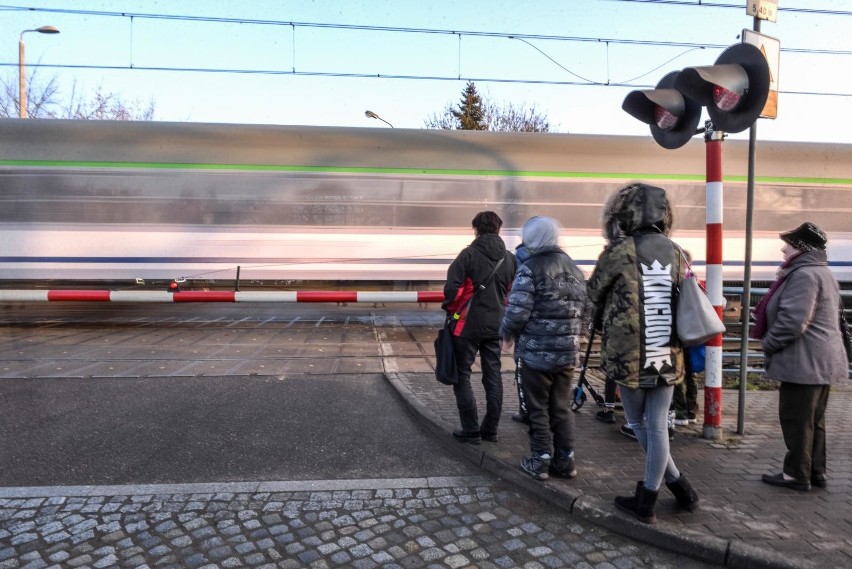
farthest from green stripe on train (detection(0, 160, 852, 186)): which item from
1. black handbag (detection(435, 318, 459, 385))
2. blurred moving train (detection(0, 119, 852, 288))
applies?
black handbag (detection(435, 318, 459, 385))

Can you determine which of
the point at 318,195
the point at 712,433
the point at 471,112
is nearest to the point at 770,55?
the point at 712,433

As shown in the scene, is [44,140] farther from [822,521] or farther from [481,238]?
[822,521]

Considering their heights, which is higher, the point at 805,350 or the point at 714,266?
the point at 714,266

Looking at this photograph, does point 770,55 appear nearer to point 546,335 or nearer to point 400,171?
point 546,335

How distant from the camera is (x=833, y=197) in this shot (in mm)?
11500

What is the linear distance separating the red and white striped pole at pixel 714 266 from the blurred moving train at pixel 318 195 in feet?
20.8

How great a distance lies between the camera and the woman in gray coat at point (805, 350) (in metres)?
3.63

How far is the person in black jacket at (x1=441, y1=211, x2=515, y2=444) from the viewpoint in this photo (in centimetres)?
439

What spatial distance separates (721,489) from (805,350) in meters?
0.96

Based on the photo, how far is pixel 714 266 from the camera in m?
4.60

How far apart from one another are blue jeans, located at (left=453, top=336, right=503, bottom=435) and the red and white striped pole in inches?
62.1

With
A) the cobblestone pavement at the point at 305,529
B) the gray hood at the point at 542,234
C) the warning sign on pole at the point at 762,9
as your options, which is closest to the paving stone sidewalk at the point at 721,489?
the cobblestone pavement at the point at 305,529

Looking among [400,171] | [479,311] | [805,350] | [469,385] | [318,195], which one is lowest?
[469,385]

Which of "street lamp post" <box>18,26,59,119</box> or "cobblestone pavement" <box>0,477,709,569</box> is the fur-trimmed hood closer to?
"cobblestone pavement" <box>0,477,709,569</box>
